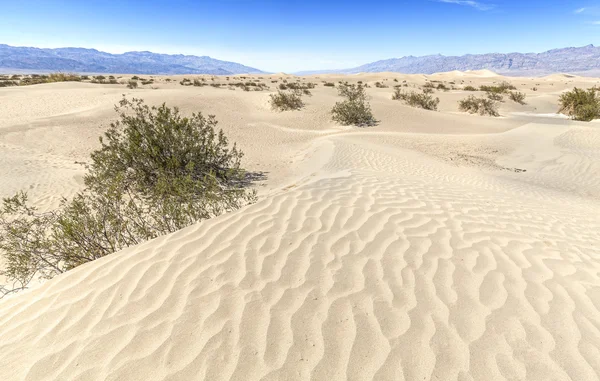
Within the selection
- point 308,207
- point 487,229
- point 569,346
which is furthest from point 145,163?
point 569,346

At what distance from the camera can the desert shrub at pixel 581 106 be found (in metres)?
20.8

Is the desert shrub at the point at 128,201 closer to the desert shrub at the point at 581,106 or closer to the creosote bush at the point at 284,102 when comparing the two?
the creosote bush at the point at 284,102

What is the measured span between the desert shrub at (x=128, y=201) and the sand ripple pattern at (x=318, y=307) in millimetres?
1122

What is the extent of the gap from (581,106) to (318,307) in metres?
27.8

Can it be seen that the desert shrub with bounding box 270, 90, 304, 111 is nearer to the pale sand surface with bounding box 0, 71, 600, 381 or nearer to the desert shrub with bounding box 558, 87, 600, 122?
the pale sand surface with bounding box 0, 71, 600, 381

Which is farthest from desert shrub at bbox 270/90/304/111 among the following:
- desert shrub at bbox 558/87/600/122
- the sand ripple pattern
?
desert shrub at bbox 558/87/600/122

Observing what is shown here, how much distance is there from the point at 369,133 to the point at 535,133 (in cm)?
846

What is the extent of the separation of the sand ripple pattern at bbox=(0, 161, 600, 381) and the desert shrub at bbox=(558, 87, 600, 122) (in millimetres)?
22725

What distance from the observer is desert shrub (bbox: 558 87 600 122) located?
2080 centimetres

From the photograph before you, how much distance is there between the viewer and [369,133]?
639 inches

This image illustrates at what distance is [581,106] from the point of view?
72.2 feet

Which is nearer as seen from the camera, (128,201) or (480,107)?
(128,201)

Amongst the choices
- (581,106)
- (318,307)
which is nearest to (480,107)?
(581,106)

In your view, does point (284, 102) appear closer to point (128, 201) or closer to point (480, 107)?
point (128, 201)
